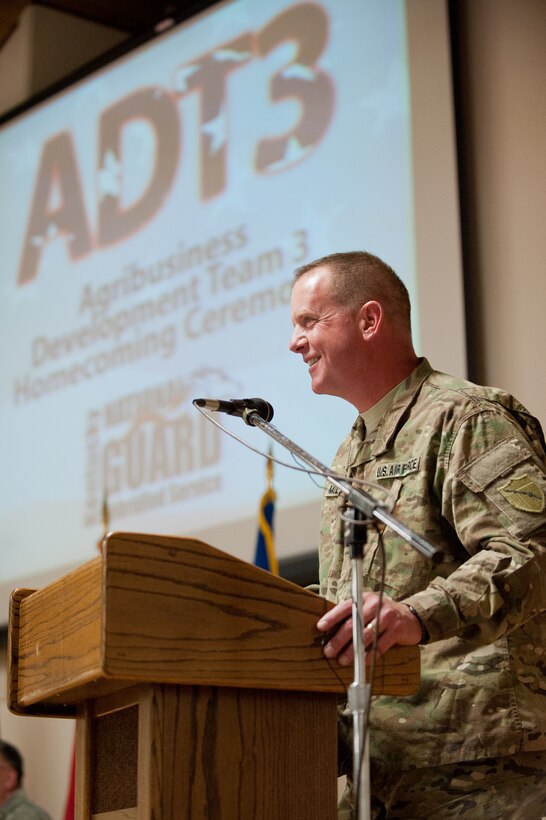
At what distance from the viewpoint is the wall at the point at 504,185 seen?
4223mm

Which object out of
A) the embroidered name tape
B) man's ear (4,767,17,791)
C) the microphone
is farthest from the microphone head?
man's ear (4,767,17,791)

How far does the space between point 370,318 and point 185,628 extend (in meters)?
1.04

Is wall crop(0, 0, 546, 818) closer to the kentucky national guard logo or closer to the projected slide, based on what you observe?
the projected slide

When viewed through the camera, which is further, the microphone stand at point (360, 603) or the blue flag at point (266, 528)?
the blue flag at point (266, 528)

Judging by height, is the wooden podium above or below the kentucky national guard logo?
below

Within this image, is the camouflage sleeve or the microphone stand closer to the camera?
the microphone stand

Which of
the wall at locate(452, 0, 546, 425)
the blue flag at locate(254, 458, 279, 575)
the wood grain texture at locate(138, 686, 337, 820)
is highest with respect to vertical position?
the wall at locate(452, 0, 546, 425)

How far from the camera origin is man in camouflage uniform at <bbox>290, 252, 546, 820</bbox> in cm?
202

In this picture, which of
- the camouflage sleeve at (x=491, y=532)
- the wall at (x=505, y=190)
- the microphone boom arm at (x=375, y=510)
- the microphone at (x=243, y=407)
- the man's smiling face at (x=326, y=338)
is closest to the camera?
the microphone boom arm at (x=375, y=510)

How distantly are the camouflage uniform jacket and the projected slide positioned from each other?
212 centimetres

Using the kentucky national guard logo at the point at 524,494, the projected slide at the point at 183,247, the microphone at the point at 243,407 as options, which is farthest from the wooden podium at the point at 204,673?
the projected slide at the point at 183,247

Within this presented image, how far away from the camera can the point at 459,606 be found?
1997 millimetres

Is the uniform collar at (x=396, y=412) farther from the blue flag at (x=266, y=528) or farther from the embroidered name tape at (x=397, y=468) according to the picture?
the blue flag at (x=266, y=528)

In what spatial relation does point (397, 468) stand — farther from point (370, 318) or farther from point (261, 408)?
point (370, 318)
